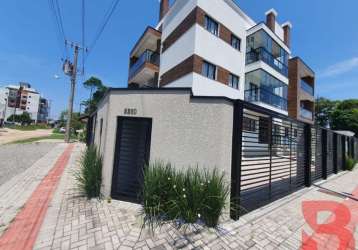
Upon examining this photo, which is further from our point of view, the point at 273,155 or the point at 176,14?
the point at 176,14

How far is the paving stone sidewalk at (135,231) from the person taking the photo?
10.7 ft

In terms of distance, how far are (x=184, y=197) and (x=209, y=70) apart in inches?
430

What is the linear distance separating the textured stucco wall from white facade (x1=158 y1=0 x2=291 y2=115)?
24.7 ft

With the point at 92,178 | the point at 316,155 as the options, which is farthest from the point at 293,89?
the point at 92,178

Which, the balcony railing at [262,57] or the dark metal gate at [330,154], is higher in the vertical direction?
the balcony railing at [262,57]

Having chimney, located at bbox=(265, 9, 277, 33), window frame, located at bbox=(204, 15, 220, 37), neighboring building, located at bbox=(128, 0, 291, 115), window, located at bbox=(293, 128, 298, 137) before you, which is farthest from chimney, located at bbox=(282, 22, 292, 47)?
window, located at bbox=(293, 128, 298, 137)

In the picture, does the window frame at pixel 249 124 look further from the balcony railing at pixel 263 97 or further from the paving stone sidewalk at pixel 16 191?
the balcony railing at pixel 263 97

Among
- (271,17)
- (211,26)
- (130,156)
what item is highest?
(271,17)

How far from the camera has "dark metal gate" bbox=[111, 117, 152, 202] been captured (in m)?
5.00

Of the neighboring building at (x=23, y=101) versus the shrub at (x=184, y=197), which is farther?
the neighboring building at (x=23, y=101)

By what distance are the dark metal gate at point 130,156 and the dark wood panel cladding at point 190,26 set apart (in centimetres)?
1010

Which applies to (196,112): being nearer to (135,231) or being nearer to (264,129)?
(264,129)

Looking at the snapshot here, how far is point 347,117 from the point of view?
109 ft
